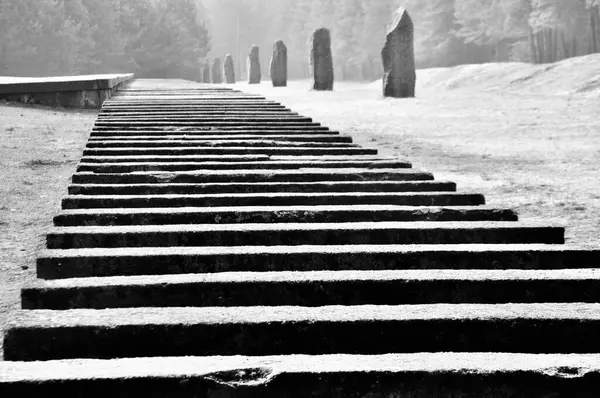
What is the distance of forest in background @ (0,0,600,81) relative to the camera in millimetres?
34750

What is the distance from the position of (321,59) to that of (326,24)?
3931 centimetres

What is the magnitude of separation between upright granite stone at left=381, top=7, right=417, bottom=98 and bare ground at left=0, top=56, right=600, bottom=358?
487mm

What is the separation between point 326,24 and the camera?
59719mm

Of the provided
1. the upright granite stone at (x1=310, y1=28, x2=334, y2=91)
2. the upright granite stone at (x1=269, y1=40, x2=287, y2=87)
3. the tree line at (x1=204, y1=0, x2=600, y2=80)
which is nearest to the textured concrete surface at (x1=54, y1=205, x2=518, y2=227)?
the upright granite stone at (x1=310, y1=28, x2=334, y2=91)

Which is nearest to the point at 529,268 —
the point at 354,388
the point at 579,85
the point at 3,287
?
the point at 354,388

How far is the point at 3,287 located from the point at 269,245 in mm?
1032

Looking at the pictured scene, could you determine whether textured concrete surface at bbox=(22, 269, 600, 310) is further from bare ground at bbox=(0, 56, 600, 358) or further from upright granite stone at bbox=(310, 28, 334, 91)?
upright granite stone at bbox=(310, 28, 334, 91)

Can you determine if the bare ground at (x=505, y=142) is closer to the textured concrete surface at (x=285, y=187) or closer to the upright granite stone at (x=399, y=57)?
the textured concrete surface at (x=285, y=187)

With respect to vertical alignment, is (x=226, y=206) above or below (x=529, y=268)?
above

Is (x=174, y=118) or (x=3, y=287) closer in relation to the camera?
(x=3, y=287)

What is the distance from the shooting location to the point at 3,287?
262 cm

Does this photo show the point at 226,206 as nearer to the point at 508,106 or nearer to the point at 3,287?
the point at 3,287

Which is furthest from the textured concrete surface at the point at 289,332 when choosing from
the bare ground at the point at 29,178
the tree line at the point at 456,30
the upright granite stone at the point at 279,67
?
the tree line at the point at 456,30

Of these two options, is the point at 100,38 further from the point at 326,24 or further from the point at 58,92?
the point at 58,92
